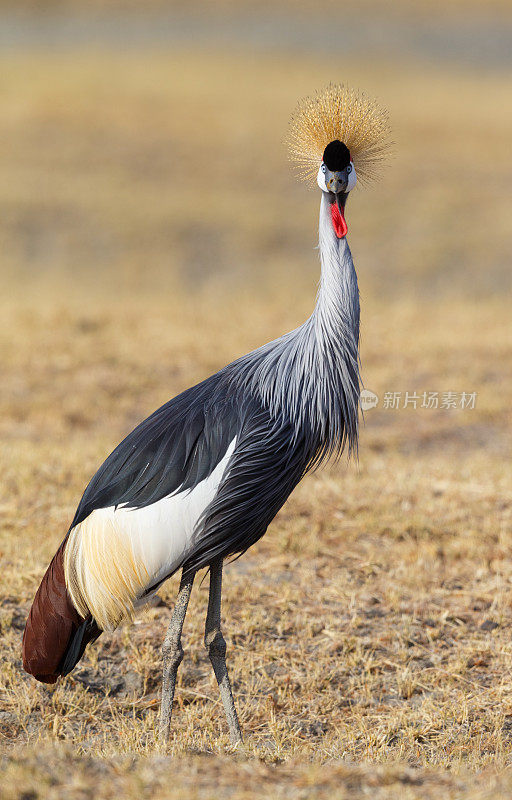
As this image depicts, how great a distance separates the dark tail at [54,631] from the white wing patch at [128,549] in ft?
0.18

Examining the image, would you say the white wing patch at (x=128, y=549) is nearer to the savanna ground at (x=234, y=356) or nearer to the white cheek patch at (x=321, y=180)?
the savanna ground at (x=234, y=356)

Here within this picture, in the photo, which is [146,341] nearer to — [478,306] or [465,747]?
[478,306]

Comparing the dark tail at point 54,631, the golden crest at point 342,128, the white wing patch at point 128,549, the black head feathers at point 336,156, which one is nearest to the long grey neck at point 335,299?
the black head feathers at point 336,156

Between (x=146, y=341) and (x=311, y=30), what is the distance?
22575 millimetres

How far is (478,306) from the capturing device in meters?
11.4

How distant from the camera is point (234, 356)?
367 inches

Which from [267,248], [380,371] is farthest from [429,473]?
[267,248]

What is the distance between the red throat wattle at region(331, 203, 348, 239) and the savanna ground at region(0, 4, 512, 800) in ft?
6.07

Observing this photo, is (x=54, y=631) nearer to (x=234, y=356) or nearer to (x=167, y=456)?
(x=167, y=456)

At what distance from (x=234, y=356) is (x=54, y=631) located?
599 centimetres

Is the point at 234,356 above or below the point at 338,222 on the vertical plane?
below
